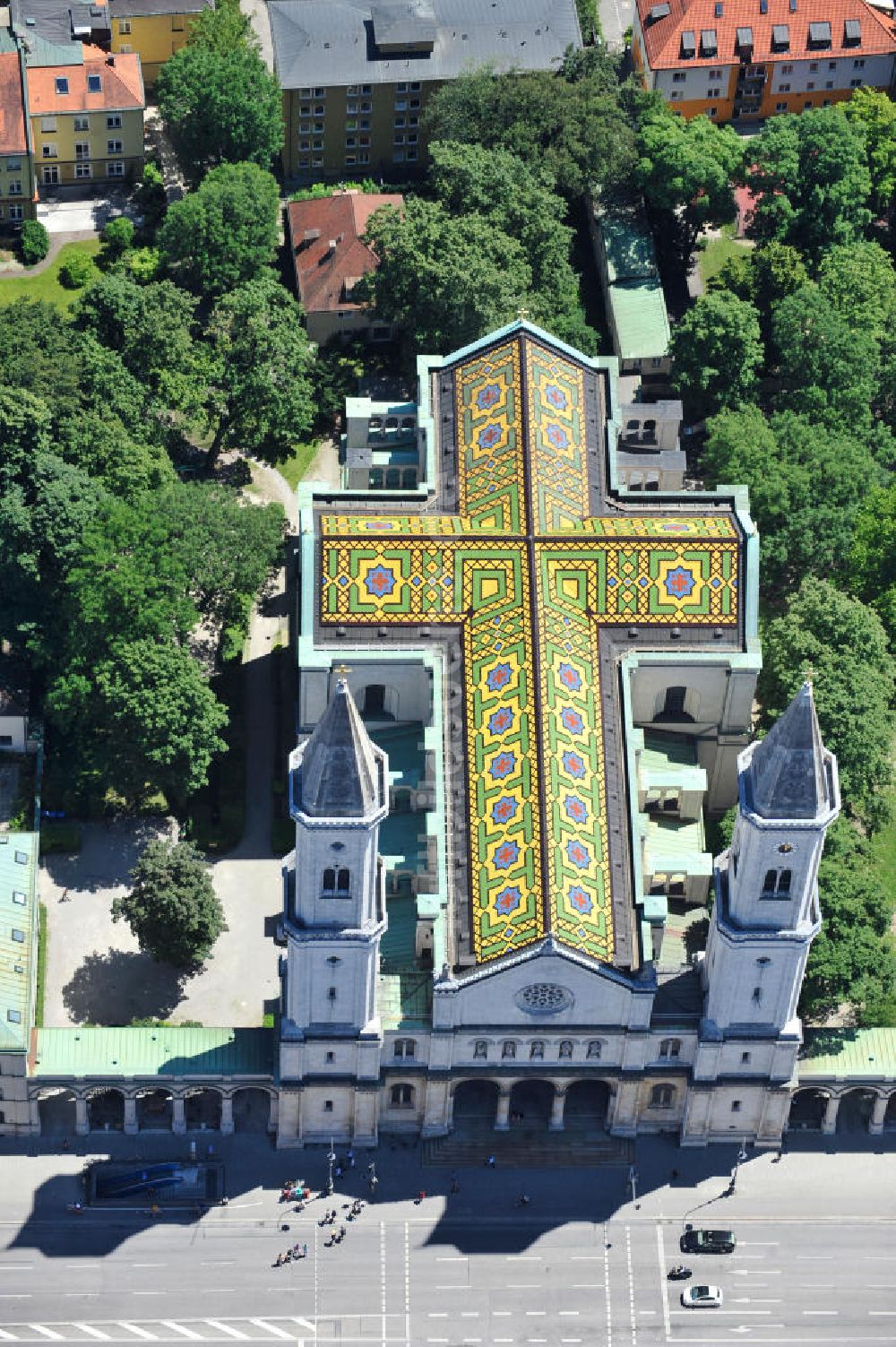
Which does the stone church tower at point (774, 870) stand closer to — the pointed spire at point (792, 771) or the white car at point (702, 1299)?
the pointed spire at point (792, 771)

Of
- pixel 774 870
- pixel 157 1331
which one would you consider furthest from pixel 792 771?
pixel 157 1331

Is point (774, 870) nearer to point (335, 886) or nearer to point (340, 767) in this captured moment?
point (335, 886)

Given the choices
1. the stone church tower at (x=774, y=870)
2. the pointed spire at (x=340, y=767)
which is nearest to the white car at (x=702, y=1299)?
the stone church tower at (x=774, y=870)

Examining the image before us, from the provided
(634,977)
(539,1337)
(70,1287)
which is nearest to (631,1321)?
(539,1337)

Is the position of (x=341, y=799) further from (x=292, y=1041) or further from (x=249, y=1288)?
(x=249, y=1288)

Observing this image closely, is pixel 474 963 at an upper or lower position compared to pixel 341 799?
lower

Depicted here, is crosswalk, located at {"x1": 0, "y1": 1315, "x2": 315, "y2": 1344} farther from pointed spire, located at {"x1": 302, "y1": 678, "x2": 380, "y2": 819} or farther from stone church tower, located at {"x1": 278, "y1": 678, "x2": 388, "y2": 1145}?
pointed spire, located at {"x1": 302, "y1": 678, "x2": 380, "y2": 819}
